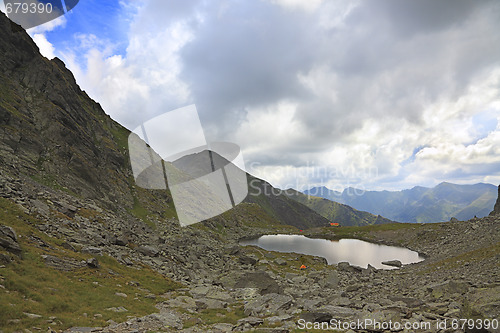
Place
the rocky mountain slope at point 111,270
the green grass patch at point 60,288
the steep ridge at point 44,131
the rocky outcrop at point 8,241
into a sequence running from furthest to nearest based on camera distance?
the steep ridge at point 44,131 < the rocky outcrop at point 8,241 < the rocky mountain slope at point 111,270 < the green grass patch at point 60,288

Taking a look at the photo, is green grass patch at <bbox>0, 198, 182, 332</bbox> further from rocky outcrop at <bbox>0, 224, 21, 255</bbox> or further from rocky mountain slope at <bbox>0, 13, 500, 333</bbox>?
rocky outcrop at <bbox>0, 224, 21, 255</bbox>

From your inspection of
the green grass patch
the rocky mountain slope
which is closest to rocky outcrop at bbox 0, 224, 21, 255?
the rocky mountain slope

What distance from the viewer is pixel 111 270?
111ft

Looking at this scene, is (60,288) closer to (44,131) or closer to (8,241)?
(8,241)

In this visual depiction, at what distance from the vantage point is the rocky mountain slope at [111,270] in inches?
808

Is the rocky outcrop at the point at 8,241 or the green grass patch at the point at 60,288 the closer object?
the green grass patch at the point at 60,288

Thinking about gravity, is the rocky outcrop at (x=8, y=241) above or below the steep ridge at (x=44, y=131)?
below

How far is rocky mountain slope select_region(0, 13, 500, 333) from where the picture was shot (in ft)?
67.4

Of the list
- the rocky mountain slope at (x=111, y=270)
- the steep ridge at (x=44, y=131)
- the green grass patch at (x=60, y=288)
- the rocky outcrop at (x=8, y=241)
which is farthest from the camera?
the steep ridge at (x=44, y=131)

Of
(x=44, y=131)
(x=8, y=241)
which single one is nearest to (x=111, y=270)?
(x=8, y=241)

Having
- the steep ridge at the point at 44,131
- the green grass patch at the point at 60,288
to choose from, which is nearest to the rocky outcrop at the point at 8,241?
the green grass patch at the point at 60,288

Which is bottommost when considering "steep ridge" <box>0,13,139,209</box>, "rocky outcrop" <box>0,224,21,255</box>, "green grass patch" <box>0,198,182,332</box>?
"green grass patch" <box>0,198,182,332</box>

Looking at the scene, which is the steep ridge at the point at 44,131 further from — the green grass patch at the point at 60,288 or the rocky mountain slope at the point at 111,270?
the green grass patch at the point at 60,288

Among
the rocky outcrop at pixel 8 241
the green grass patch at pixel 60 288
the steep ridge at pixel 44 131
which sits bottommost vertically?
the green grass patch at pixel 60 288
